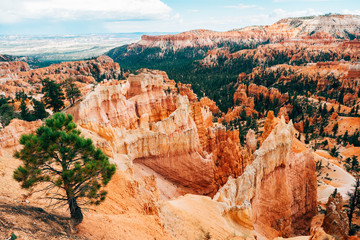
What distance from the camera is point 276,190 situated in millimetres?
16609

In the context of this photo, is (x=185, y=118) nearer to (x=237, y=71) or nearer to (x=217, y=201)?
(x=217, y=201)

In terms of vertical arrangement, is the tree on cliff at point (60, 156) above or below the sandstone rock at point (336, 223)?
above

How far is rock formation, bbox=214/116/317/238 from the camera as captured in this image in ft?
47.2

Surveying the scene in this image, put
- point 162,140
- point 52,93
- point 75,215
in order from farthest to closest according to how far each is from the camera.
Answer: point 52,93
point 162,140
point 75,215

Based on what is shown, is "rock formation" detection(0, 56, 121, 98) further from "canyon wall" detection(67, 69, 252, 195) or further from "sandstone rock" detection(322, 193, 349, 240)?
"sandstone rock" detection(322, 193, 349, 240)

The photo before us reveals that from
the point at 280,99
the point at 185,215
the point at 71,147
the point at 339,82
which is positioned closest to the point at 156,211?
the point at 185,215

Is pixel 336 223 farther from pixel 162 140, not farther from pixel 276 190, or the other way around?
pixel 162 140

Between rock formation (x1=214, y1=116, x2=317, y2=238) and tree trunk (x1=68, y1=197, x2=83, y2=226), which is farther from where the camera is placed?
rock formation (x1=214, y1=116, x2=317, y2=238)

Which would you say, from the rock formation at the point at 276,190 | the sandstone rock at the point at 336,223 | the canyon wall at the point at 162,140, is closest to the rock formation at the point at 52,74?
the canyon wall at the point at 162,140

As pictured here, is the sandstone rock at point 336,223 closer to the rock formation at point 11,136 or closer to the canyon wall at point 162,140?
the canyon wall at point 162,140

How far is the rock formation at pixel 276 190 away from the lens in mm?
14397

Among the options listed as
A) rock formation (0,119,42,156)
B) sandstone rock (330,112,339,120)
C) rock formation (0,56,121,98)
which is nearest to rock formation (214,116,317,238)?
rock formation (0,119,42,156)

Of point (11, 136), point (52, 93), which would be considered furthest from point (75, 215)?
point (52, 93)

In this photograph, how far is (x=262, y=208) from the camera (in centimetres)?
1614
